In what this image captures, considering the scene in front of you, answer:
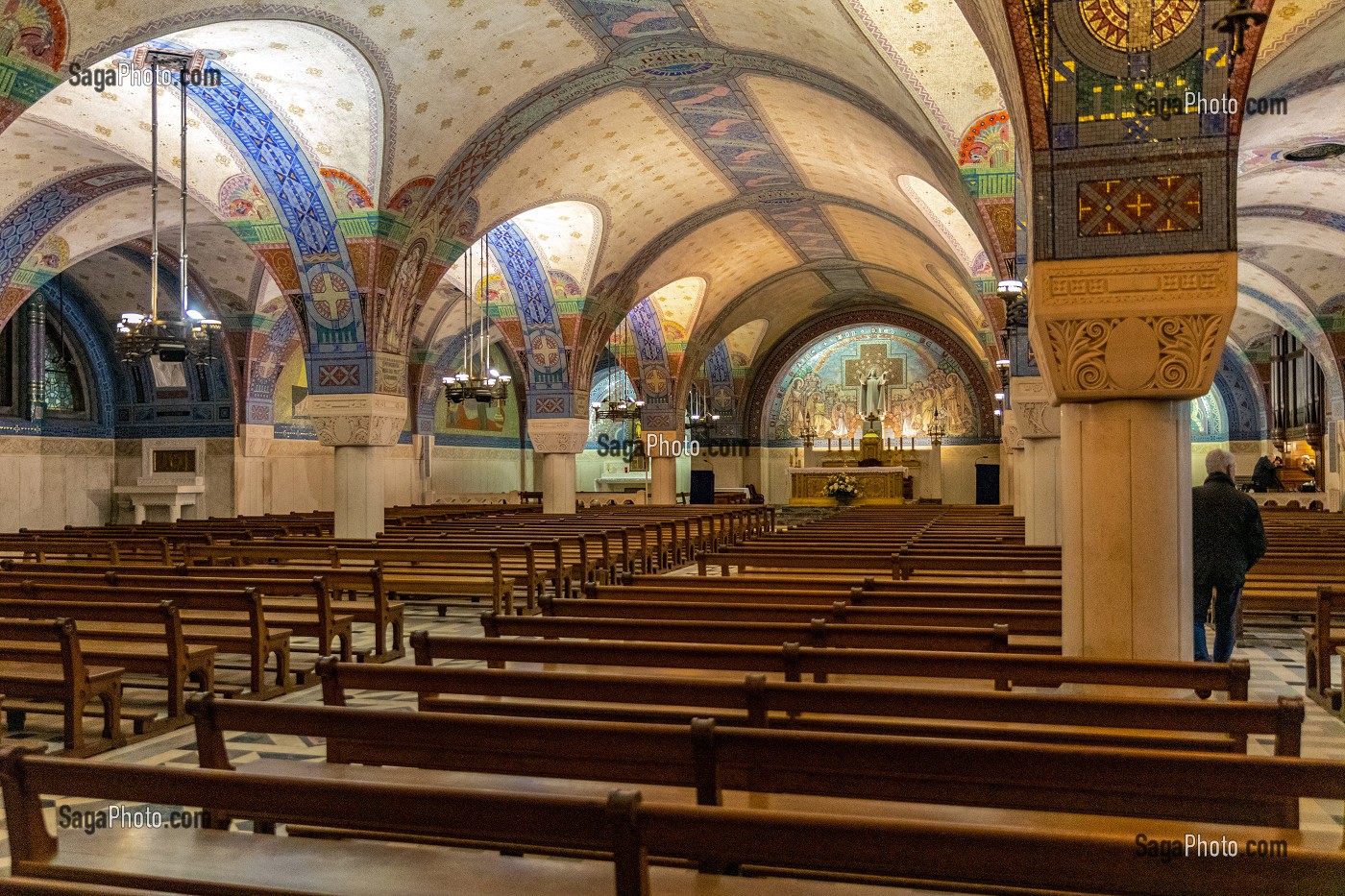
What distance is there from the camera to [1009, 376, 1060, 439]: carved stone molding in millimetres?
12547

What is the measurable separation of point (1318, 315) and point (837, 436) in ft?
50.2

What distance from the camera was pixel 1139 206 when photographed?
5.03 meters

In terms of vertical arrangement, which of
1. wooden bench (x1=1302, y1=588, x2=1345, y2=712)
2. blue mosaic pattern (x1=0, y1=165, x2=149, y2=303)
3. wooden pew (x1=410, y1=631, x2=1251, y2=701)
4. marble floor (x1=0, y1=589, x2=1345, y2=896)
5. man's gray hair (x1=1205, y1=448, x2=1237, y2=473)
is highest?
blue mosaic pattern (x1=0, y1=165, x2=149, y2=303)

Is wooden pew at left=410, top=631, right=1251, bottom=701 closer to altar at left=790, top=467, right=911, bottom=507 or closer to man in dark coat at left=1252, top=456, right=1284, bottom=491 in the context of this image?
man in dark coat at left=1252, top=456, right=1284, bottom=491

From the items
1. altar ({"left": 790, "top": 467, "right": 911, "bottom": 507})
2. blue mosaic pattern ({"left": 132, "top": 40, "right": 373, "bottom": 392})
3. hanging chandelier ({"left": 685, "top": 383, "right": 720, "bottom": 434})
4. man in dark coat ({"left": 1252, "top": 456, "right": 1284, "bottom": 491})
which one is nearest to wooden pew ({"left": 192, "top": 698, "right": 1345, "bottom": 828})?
blue mosaic pattern ({"left": 132, "top": 40, "right": 373, "bottom": 392})

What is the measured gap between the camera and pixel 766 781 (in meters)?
3.22

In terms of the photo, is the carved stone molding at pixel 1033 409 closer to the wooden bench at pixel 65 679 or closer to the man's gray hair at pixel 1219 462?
the man's gray hair at pixel 1219 462

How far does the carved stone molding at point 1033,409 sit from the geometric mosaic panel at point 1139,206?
7711mm

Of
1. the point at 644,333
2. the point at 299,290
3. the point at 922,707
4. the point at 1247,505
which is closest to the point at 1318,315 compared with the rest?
the point at 644,333

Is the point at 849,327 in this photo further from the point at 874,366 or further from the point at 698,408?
the point at 698,408

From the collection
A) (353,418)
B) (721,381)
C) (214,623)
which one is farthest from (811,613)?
(721,381)

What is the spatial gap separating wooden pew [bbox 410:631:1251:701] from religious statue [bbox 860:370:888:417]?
29582 mm

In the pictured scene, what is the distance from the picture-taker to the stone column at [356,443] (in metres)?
14.2

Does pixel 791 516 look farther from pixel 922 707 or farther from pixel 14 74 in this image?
pixel 922 707
